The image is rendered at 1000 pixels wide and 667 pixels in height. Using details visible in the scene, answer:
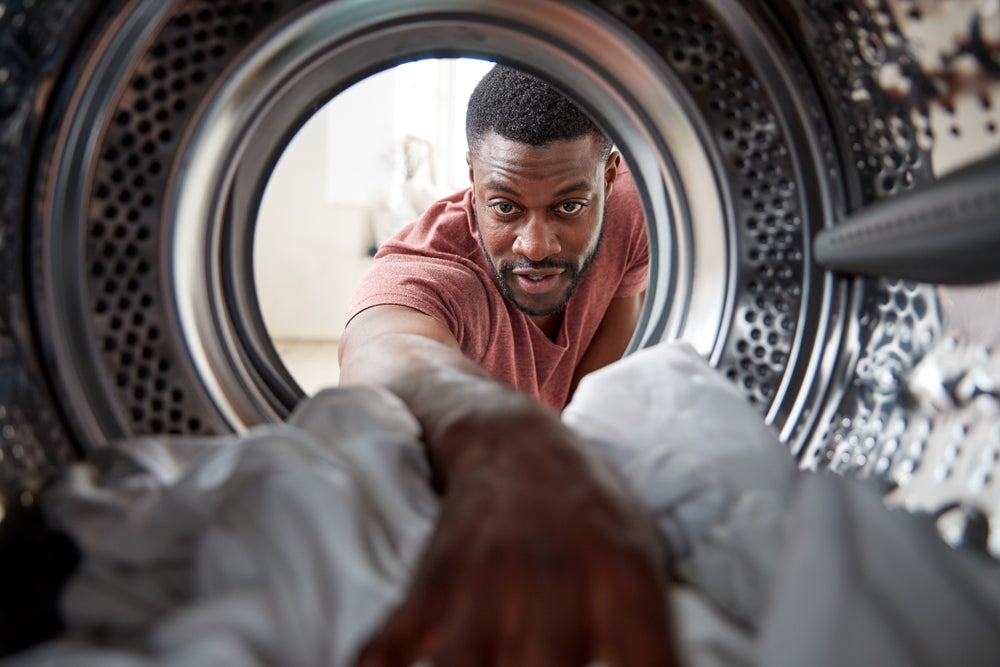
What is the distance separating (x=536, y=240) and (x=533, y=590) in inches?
42.5

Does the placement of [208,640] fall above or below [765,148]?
below

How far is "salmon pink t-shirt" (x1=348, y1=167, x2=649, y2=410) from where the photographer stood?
125 cm

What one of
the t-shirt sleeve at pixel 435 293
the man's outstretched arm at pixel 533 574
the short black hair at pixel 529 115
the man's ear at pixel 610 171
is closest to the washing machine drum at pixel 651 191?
the man's outstretched arm at pixel 533 574

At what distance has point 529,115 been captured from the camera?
52.4 inches

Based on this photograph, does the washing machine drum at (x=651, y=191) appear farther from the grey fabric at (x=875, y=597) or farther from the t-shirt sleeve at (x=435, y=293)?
the t-shirt sleeve at (x=435, y=293)

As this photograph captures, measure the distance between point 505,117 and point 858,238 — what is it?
84cm

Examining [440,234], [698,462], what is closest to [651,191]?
[698,462]

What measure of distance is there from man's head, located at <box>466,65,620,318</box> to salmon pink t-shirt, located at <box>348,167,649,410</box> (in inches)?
2.0

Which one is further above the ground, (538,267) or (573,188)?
(573,188)

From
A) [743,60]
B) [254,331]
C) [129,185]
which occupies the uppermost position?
[743,60]

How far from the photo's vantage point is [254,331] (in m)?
0.84

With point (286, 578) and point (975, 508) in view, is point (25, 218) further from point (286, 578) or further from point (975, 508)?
point (975, 508)

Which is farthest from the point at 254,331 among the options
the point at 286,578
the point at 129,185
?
the point at 286,578

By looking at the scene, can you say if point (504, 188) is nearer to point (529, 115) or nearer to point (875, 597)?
point (529, 115)
